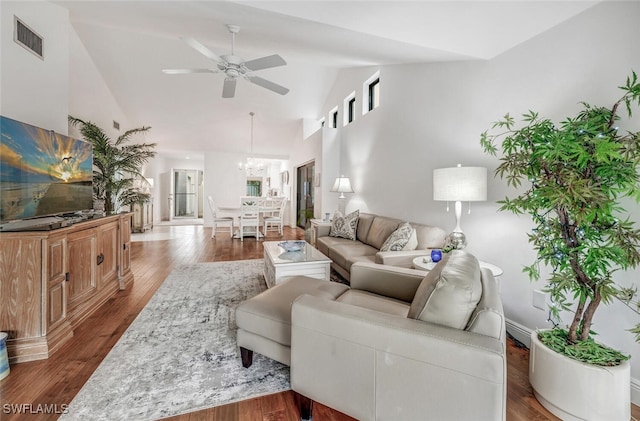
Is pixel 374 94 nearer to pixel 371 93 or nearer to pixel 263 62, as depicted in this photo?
pixel 371 93

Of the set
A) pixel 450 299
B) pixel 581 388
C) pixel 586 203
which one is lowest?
pixel 581 388

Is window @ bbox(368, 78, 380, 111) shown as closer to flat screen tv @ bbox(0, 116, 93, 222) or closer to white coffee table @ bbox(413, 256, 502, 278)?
white coffee table @ bbox(413, 256, 502, 278)

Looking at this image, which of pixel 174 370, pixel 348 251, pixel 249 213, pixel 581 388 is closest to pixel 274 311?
pixel 174 370

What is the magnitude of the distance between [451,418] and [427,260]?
152 cm

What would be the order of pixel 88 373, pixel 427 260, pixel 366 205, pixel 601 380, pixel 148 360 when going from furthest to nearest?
pixel 366 205 < pixel 427 260 < pixel 148 360 < pixel 88 373 < pixel 601 380

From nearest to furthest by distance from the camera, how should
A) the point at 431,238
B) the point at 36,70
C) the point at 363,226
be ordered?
the point at 36,70 → the point at 431,238 → the point at 363,226

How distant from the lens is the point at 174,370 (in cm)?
174

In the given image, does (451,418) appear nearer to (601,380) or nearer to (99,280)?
(601,380)

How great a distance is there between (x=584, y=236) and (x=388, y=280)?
113 centimetres

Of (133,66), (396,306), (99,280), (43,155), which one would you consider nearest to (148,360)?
(99,280)

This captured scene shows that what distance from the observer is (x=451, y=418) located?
1038 mm

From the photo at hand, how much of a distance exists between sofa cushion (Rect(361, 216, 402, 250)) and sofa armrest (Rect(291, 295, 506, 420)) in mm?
2344

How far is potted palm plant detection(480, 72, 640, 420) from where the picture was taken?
1291 mm

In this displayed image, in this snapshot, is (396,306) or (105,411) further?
(396,306)
